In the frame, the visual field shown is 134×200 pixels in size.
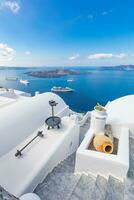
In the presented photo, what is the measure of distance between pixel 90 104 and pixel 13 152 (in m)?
37.8

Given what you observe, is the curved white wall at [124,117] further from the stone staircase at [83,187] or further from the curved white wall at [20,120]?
the curved white wall at [20,120]

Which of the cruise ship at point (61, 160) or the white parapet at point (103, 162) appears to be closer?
the cruise ship at point (61, 160)

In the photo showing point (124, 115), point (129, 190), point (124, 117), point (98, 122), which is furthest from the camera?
point (124, 115)

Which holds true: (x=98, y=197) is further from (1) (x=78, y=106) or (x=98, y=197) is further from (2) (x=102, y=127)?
(1) (x=78, y=106)

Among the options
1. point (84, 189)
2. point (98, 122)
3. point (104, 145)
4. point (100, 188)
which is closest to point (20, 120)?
point (98, 122)

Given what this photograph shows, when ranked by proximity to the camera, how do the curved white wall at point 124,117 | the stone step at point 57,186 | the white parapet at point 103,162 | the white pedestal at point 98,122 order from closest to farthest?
the stone step at point 57,186
the white parapet at point 103,162
the white pedestal at point 98,122
the curved white wall at point 124,117

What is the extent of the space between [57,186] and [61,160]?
172 cm

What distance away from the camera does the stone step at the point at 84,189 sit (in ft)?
14.2

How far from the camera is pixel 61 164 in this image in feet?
21.4

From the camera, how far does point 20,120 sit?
278 inches

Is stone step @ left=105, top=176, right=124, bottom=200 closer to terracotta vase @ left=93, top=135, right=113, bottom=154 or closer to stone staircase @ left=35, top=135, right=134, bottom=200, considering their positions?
stone staircase @ left=35, top=135, right=134, bottom=200

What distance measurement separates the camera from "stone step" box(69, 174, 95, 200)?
4332mm

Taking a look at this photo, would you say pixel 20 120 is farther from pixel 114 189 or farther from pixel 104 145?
pixel 114 189

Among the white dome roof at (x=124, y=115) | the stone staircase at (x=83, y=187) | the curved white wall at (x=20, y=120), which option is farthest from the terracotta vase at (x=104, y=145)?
the curved white wall at (x=20, y=120)
